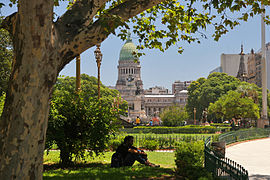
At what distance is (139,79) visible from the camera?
486 feet

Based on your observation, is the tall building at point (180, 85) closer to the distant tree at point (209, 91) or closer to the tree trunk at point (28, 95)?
the distant tree at point (209, 91)

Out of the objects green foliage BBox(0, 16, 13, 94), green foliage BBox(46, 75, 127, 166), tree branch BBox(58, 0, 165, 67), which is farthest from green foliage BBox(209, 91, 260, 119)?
tree branch BBox(58, 0, 165, 67)

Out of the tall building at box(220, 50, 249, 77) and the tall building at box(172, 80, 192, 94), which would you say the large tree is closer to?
the tall building at box(220, 50, 249, 77)

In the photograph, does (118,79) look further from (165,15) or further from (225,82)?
(165,15)

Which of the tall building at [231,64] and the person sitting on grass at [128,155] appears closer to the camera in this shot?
the person sitting on grass at [128,155]

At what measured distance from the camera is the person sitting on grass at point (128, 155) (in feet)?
26.8

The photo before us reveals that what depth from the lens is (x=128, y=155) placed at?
8.32 metres

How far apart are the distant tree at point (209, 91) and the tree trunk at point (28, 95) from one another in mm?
57181

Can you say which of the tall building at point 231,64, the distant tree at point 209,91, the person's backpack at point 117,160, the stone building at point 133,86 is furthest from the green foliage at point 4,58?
the stone building at point 133,86

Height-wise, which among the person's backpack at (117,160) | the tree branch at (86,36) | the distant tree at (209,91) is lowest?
the person's backpack at (117,160)

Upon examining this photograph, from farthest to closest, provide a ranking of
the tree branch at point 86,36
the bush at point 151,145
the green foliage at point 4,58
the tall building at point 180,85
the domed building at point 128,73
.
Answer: the tall building at point 180,85 → the domed building at point 128,73 → the green foliage at point 4,58 → the bush at point 151,145 → the tree branch at point 86,36

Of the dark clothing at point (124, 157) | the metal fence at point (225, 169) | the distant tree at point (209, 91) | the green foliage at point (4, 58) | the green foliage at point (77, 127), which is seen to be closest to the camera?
the metal fence at point (225, 169)

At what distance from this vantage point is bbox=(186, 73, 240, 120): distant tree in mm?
61000

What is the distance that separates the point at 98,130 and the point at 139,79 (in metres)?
139
